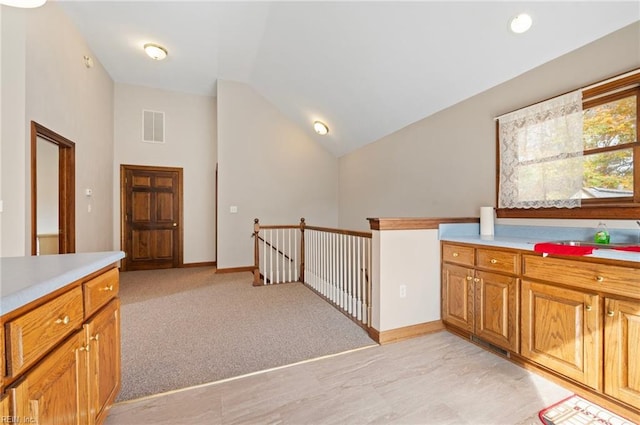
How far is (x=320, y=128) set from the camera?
534cm

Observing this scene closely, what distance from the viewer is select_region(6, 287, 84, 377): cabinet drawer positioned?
78cm

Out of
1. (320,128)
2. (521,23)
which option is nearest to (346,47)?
(521,23)

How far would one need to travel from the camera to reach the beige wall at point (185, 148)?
5250mm

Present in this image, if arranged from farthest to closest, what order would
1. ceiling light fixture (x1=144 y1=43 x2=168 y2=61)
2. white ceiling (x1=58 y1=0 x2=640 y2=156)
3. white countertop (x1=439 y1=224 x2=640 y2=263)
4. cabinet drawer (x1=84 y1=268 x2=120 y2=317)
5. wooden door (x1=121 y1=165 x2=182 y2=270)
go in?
wooden door (x1=121 y1=165 x2=182 y2=270) → ceiling light fixture (x1=144 y1=43 x2=168 y2=61) → white ceiling (x1=58 y1=0 x2=640 y2=156) → white countertop (x1=439 y1=224 x2=640 y2=263) → cabinet drawer (x1=84 y1=268 x2=120 y2=317)

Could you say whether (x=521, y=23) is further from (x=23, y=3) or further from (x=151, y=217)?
(x=151, y=217)

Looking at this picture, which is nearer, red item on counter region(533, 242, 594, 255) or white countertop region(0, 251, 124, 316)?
white countertop region(0, 251, 124, 316)

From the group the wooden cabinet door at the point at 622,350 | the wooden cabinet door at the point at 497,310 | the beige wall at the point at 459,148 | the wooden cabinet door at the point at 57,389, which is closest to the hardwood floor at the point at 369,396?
the wooden cabinet door at the point at 497,310

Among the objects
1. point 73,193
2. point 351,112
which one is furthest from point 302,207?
point 73,193

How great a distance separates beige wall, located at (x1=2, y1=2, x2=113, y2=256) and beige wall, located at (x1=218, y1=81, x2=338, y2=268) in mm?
1841

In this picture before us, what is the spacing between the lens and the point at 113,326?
151cm

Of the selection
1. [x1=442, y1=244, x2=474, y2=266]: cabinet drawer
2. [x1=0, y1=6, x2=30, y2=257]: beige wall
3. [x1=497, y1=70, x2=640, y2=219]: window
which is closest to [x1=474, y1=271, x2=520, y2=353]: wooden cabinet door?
[x1=442, y1=244, x2=474, y2=266]: cabinet drawer

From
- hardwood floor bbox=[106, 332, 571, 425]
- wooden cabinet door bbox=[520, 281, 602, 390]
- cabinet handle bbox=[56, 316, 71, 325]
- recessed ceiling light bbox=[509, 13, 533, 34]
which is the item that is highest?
recessed ceiling light bbox=[509, 13, 533, 34]

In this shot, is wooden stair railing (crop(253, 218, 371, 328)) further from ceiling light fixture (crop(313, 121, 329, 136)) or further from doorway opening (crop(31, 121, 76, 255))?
doorway opening (crop(31, 121, 76, 255))

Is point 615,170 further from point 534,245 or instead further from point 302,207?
point 302,207
